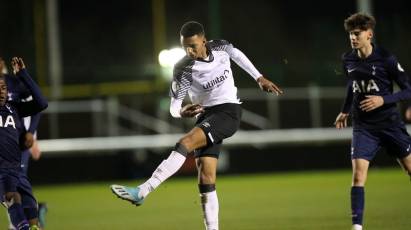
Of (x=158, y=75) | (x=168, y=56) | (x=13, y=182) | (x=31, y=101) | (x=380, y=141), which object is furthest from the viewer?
(x=158, y=75)

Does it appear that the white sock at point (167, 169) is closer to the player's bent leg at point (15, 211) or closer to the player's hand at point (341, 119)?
the player's bent leg at point (15, 211)

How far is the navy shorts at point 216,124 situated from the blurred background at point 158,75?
10.7 meters

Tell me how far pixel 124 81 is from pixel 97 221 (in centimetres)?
1276

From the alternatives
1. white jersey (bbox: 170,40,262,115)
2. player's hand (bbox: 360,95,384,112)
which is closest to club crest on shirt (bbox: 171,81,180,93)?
white jersey (bbox: 170,40,262,115)

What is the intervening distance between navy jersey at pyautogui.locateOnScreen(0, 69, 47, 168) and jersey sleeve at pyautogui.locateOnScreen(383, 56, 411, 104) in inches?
125

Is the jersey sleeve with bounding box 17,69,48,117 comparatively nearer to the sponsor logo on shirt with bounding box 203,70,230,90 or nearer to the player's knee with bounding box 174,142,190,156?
the player's knee with bounding box 174,142,190,156

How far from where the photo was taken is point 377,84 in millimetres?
8258

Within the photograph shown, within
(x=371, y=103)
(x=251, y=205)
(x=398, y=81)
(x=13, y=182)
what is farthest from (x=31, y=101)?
(x=251, y=205)

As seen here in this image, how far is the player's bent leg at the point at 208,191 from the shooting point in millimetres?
8305

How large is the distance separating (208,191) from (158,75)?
639 inches

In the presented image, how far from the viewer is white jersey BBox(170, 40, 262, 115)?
822 cm

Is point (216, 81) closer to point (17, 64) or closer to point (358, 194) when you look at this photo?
point (358, 194)

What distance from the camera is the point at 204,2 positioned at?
2747cm

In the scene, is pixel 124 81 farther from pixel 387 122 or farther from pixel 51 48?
pixel 387 122
